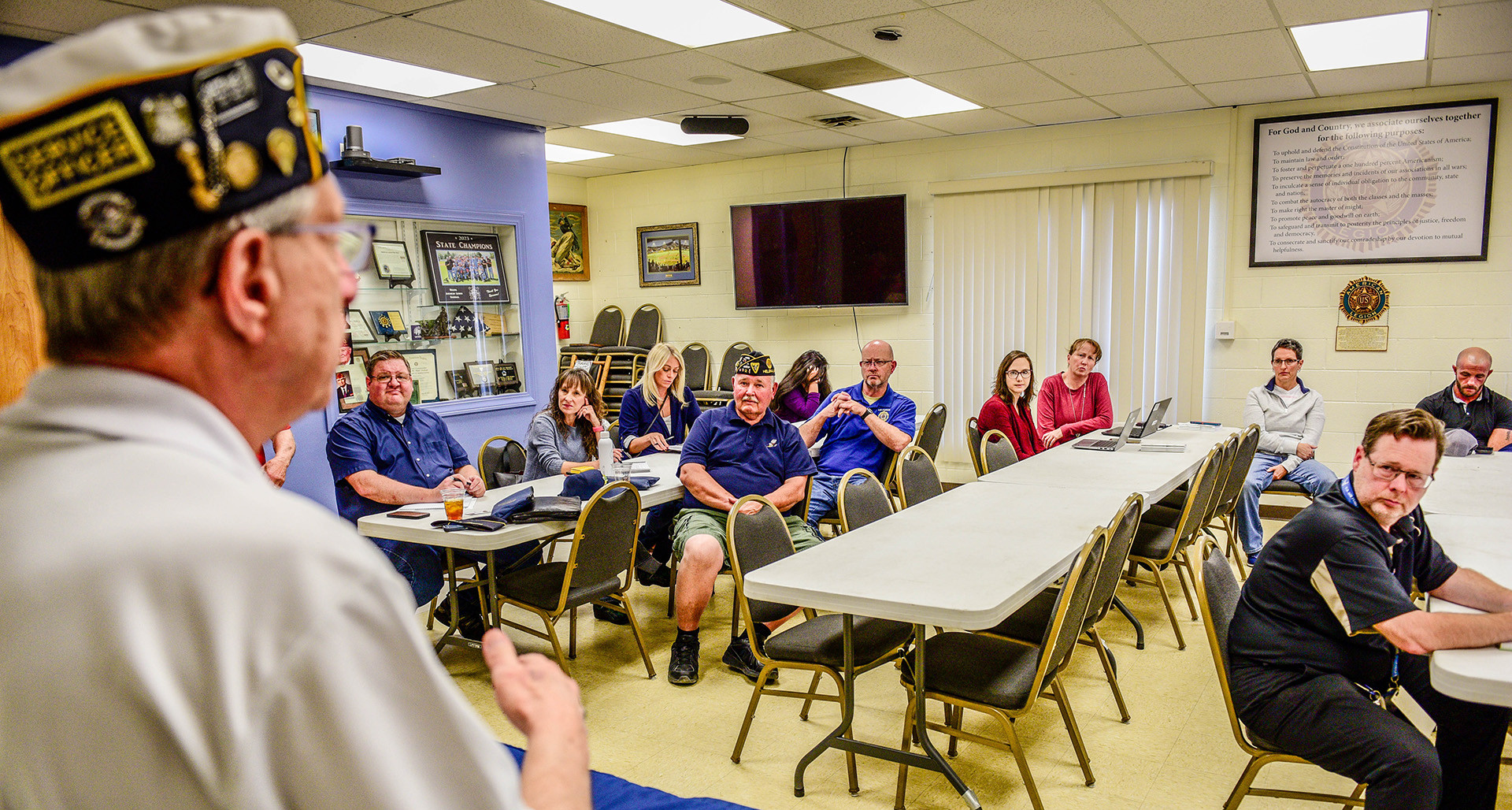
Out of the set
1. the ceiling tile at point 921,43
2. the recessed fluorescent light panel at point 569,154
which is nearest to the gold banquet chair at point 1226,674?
the ceiling tile at point 921,43

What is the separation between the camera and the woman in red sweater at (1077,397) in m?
5.69

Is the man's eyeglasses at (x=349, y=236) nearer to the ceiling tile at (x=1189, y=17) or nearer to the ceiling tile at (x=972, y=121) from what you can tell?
the ceiling tile at (x=1189, y=17)

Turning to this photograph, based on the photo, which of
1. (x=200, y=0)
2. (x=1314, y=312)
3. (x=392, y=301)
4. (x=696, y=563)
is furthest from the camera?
(x=1314, y=312)

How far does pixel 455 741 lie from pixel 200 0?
381cm

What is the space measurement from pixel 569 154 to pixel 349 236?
728cm

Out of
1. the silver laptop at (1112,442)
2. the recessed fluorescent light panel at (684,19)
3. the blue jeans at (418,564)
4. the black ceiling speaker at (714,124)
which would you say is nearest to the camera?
the blue jeans at (418,564)

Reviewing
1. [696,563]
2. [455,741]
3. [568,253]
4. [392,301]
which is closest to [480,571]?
[696,563]

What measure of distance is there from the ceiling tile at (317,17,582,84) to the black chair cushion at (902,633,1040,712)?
11.0 ft

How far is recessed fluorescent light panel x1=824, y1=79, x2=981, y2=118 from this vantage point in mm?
5445

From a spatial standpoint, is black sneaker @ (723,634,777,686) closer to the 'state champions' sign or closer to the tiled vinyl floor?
the tiled vinyl floor

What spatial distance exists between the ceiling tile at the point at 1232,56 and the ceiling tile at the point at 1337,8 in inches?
9.5

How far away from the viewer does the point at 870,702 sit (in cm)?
343

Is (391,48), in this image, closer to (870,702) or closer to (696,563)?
(696,563)

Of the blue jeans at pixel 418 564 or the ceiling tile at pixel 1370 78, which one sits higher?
the ceiling tile at pixel 1370 78
